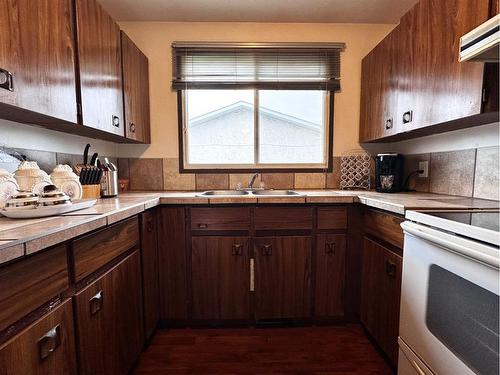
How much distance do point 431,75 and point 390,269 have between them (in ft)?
3.35

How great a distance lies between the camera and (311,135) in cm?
226

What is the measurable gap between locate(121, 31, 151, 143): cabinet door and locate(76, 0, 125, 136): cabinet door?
80 millimetres

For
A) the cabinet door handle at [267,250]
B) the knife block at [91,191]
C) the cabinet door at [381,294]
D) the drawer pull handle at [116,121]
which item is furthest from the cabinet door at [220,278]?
the drawer pull handle at [116,121]

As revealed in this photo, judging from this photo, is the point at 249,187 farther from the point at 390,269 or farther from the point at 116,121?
the point at 390,269

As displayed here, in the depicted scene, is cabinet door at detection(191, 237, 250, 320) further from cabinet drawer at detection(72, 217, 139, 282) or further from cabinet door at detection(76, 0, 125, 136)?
cabinet door at detection(76, 0, 125, 136)

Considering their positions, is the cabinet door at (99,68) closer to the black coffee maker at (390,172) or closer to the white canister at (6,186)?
the white canister at (6,186)

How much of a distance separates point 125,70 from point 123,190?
37.0 inches

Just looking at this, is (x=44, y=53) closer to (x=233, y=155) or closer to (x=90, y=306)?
(x=90, y=306)

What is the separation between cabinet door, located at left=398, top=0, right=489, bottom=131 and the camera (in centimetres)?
106

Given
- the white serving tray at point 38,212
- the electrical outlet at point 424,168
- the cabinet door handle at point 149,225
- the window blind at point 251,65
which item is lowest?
the cabinet door handle at point 149,225

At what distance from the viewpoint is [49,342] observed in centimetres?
72

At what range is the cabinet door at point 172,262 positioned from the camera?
65.7 inches

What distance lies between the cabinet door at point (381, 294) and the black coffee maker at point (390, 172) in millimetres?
468

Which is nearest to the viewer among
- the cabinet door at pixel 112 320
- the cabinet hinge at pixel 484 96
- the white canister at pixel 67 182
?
the cabinet door at pixel 112 320
